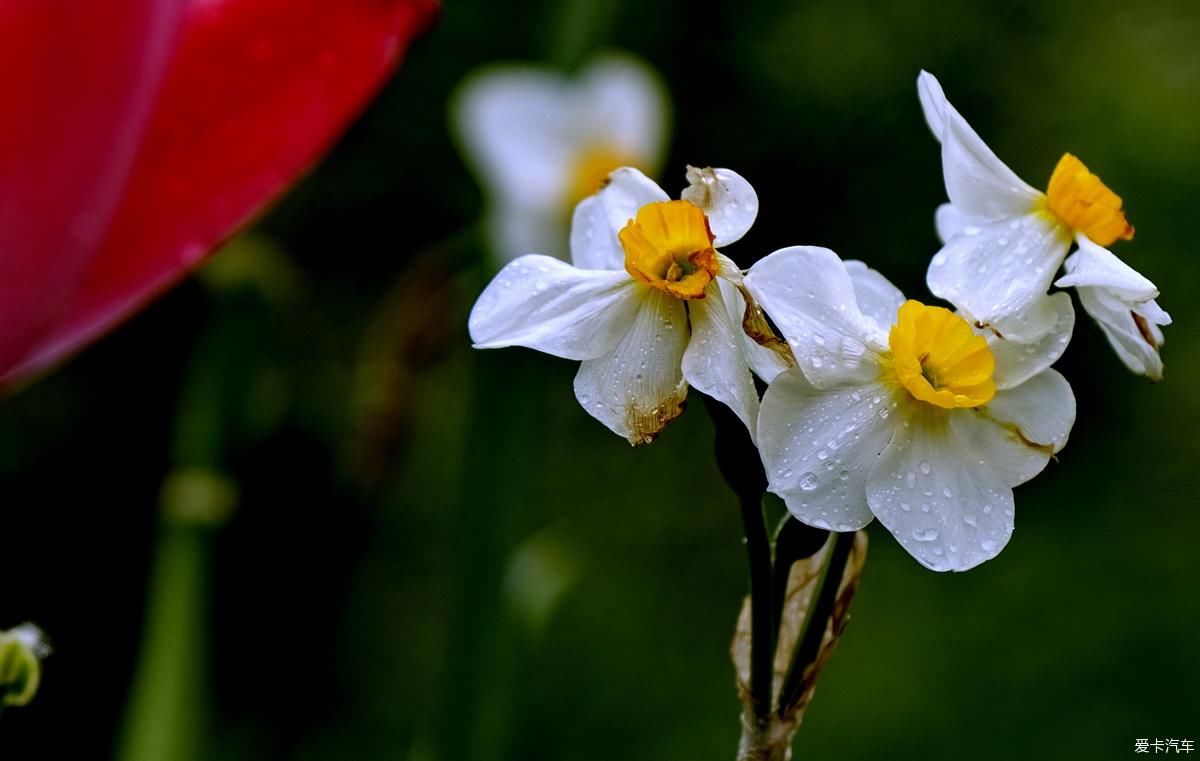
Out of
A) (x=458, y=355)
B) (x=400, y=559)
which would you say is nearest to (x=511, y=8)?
(x=458, y=355)

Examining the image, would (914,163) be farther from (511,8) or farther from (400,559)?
(400,559)

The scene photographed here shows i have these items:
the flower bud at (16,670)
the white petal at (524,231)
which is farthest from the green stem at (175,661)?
the flower bud at (16,670)

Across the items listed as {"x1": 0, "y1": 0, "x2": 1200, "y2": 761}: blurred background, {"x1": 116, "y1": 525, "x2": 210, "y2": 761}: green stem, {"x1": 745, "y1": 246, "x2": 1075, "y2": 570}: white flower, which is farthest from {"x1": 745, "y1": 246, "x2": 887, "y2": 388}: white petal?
{"x1": 0, "y1": 0, "x2": 1200, "y2": 761}: blurred background

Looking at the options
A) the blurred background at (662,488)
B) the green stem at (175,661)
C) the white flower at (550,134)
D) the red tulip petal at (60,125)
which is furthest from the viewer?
the blurred background at (662,488)

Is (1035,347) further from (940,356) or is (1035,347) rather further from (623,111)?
(623,111)

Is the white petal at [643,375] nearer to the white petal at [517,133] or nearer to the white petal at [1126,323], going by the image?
the white petal at [1126,323]

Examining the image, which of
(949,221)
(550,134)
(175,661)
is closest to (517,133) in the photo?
(550,134)
